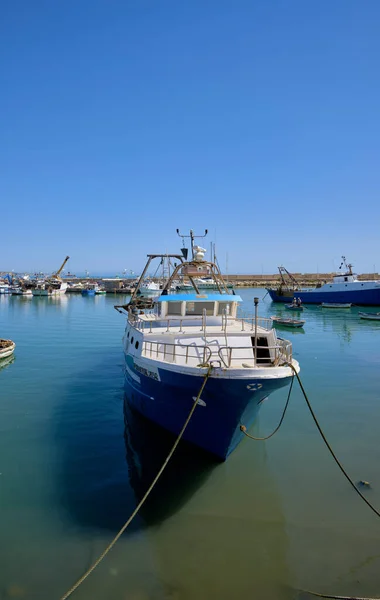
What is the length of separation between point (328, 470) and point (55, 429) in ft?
32.8

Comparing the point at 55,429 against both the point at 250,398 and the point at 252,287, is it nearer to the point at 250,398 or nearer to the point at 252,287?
the point at 250,398

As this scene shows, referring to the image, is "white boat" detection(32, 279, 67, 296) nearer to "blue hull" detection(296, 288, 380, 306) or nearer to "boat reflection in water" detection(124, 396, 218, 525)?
"blue hull" detection(296, 288, 380, 306)

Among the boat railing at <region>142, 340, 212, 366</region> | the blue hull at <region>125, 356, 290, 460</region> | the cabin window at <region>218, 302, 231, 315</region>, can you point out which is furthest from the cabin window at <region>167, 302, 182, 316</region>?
the blue hull at <region>125, 356, 290, 460</region>

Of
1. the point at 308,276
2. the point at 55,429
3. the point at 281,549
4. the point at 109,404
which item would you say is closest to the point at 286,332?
the point at 109,404

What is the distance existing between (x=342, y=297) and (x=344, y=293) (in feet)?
2.74

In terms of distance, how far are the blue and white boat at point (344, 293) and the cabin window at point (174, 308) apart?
193ft

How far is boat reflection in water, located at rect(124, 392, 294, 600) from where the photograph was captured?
24.5 feet

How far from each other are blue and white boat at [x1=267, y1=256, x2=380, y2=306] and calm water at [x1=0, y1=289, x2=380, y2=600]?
52459 millimetres

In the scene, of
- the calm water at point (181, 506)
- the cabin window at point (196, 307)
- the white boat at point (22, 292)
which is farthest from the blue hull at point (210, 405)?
the white boat at point (22, 292)

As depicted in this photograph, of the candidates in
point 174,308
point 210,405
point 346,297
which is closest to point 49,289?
point 346,297

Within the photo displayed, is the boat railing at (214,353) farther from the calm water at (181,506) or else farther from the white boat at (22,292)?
the white boat at (22,292)

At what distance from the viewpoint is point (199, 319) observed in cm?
1498

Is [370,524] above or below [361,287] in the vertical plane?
below

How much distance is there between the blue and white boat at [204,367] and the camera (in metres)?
9.80
